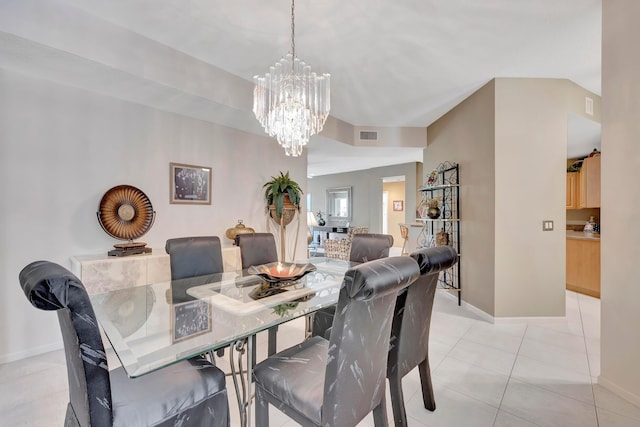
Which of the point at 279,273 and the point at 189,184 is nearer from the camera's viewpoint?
the point at 279,273

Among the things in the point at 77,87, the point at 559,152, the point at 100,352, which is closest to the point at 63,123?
the point at 77,87

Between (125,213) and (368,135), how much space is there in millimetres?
3848

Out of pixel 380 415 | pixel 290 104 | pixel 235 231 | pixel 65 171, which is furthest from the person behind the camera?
pixel 235 231

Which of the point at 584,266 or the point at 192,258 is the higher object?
the point at 192,258

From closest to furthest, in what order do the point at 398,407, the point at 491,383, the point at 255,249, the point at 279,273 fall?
the point at 398,407, the point at 491,383, the point at 279,273, the point at 255,249

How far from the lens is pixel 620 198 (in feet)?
6.16

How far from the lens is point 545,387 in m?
2.02

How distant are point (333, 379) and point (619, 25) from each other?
285cm

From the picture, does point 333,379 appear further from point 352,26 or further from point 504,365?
point 352,26

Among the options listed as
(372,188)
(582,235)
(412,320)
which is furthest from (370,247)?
(372,188)

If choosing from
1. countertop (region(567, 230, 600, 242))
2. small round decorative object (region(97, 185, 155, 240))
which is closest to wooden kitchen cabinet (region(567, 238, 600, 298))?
countertop (region(567, 230, 600, 242))

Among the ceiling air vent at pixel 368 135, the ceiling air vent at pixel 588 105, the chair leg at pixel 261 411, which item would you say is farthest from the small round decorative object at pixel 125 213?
the ceiling air vent at pixel 588 105

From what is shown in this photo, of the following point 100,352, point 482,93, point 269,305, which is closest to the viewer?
point 100,352

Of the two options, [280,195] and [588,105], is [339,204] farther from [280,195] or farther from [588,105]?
[588,105]
